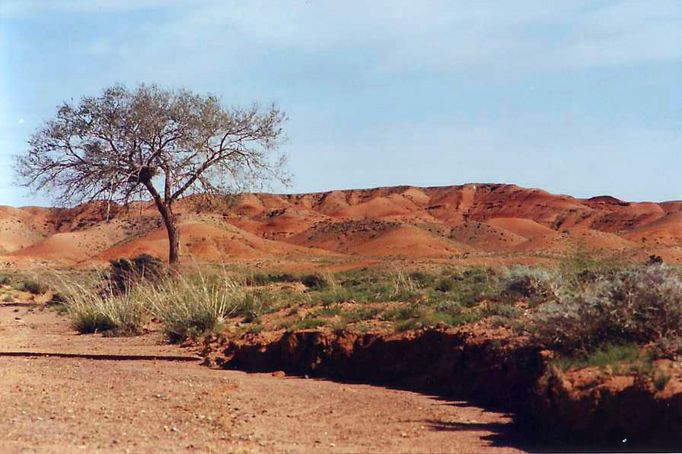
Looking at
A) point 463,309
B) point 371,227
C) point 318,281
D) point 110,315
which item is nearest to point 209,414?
point 463,309

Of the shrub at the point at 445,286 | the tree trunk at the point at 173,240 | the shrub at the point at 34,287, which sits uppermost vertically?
the tree trunk at the point at 173,240

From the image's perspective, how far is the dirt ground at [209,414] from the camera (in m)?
8.33

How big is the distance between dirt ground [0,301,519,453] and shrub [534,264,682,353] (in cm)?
120

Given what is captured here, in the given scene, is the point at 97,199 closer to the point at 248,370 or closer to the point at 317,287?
the point at 317,287

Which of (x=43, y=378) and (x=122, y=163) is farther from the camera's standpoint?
(x=122, y=163)

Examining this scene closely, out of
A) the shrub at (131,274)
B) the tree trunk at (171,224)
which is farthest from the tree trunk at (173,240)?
the shrub at (131,274)

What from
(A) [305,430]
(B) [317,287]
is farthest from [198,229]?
(A) [305,430]

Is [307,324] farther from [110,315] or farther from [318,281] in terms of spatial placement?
[318,281]

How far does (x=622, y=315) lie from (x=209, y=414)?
15.6 ft

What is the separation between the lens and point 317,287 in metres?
25.7

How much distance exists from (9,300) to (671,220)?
63.6 metres

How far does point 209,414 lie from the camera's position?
9.82 m

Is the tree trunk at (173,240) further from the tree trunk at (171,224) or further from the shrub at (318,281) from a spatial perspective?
the shrub at (318,281)

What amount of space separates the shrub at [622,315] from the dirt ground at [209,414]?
120cm
